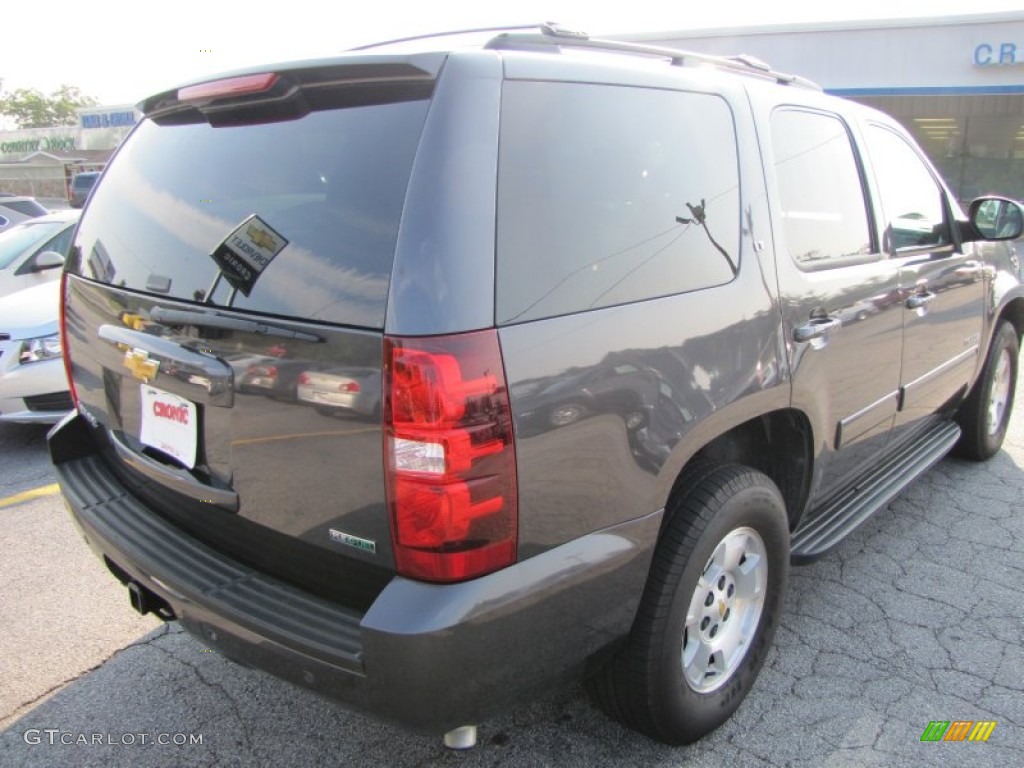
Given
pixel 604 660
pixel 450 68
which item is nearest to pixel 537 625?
pixel 604 660

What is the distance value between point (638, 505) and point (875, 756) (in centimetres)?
119

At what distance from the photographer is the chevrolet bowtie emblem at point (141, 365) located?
206 cm

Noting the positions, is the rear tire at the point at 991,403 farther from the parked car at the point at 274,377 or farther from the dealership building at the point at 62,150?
the dealership building at the point at 62,150

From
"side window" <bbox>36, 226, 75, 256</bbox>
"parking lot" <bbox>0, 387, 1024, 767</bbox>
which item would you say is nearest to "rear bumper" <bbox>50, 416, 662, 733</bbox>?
"parking lot" <bbox>0, 387, 1024, 767</bbox>

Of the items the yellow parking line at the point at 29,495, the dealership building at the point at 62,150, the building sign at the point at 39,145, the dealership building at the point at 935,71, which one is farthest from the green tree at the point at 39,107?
the yellow parking line at the point at 29,495

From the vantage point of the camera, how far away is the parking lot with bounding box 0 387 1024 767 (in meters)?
2.34

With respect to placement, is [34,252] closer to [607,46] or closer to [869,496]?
[607,46]

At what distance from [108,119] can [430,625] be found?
1896 inches

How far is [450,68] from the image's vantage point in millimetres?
1702

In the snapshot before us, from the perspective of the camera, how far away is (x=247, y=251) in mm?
1918

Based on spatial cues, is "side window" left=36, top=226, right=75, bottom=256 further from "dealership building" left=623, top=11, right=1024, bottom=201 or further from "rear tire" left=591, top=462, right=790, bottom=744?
"dealership building" left=623, top=11, right=1024, bottom=201

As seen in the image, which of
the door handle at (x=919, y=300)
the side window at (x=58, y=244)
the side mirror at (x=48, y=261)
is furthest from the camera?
the side window at (x=58, y=244)

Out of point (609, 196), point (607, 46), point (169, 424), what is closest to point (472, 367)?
point (609, 196)

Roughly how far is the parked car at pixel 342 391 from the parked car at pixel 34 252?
5837 mm
